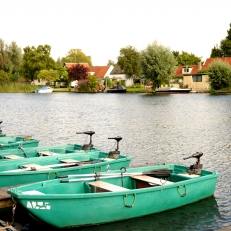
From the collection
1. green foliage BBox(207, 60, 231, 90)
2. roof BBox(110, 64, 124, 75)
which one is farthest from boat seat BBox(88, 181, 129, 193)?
roof BBox(110, 64, 124, 75)

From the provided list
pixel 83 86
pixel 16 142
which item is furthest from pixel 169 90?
pixel 16 142

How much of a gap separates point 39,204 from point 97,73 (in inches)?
4944

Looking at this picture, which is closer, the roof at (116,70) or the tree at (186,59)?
the roof at (116,70)

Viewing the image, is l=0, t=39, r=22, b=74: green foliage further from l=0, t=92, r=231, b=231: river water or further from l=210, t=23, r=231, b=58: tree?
l=0, t=92, r=231, b=231: river water

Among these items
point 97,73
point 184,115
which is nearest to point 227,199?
point 184,115

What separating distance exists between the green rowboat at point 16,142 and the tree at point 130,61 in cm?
9626

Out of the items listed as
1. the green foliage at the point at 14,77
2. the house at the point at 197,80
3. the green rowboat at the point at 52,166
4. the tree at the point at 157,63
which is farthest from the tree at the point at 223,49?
the green rowboat at the point at 52,166

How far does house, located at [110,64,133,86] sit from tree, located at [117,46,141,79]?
285cm

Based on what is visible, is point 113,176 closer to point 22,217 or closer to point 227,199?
point 22,217

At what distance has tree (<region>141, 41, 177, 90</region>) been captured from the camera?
87.6 meters

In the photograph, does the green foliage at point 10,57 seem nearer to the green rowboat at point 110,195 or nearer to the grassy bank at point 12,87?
the grassy bank at point 12,87

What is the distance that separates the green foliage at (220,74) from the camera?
8250 cm

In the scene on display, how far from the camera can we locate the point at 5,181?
12.8 metres

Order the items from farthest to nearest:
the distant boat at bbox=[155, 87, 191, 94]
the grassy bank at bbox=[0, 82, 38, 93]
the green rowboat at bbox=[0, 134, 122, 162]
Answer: the grassy bank at bbox=[0, 82, 38, 93] → the distant boat at bbox=[155, 87, 191, 94] → the green rowboat at bbox=[0, 134, 122, 162]
